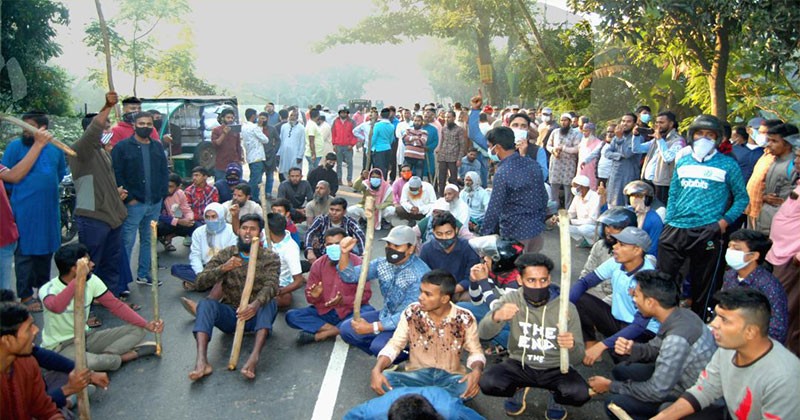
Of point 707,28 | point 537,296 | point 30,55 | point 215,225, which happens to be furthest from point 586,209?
point 30,55

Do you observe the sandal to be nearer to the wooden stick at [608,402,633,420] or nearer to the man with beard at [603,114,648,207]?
the wooden stick at [608,402,633,420]

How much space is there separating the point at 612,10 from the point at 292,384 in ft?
22.8

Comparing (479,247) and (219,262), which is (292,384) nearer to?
(219,262)

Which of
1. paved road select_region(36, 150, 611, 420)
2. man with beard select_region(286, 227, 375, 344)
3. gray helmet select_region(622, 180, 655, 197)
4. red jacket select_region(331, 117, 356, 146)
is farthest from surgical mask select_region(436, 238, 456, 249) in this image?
red jacket select_region(331, 117, 356, 146)

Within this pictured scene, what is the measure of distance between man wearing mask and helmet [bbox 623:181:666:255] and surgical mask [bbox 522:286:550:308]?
2.82 metres

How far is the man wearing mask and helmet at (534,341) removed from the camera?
482 centimetres

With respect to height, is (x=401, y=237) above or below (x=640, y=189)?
below

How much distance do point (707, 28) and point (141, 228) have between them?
782 centimetres

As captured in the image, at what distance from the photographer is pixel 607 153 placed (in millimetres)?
10500

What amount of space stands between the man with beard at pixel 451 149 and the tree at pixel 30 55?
10433 mm

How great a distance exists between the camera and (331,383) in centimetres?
551

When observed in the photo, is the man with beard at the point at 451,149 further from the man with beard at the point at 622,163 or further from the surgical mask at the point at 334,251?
the surgical mask at the point at 334,251

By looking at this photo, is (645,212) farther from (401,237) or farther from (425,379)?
(425,379)

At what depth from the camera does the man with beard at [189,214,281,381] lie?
19.0 ft
